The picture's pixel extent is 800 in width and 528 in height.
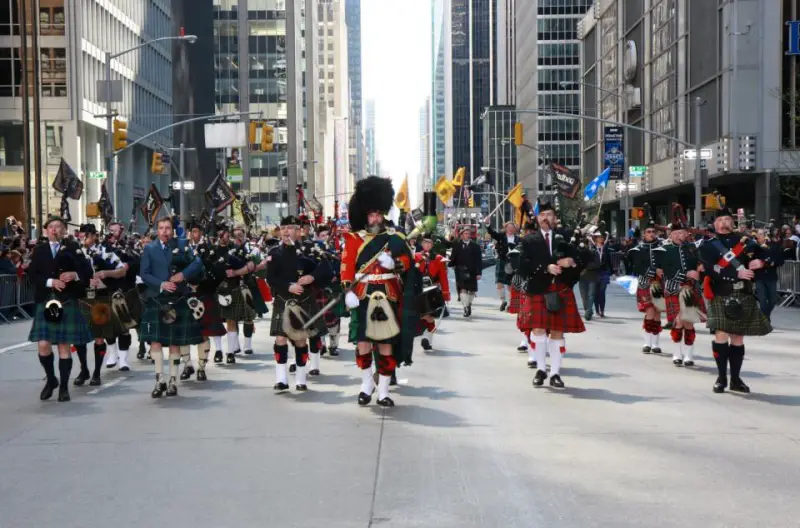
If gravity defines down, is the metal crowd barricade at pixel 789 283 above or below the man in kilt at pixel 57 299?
below

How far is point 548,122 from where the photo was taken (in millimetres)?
125625

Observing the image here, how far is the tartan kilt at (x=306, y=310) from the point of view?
40.2 feet

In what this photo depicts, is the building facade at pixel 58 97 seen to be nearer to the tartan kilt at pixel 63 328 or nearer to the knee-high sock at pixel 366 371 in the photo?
the tartan kilt at pixel 63 328

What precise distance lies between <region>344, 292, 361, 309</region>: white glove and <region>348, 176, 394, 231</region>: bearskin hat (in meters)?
0.82

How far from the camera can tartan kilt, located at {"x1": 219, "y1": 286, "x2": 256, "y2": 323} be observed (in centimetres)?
1580

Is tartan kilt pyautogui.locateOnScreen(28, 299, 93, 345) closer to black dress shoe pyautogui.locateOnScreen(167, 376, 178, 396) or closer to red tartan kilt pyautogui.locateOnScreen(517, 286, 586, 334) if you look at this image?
black dress shoe pyautogui.locateOnScreen(167, 376, 178, 396)

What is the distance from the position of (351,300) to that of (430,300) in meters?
3.33

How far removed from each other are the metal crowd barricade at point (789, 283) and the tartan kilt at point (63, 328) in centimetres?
1941

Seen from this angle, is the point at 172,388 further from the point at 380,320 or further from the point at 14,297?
the point at 14,297

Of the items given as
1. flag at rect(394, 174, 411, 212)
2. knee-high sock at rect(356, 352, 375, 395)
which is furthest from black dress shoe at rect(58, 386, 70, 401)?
flag at rect(394, 174, 411, 212)

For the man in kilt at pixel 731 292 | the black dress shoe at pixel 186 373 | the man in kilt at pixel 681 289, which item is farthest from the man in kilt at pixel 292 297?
the man in kilt at pixel 681 289

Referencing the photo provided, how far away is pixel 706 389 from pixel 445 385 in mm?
2867

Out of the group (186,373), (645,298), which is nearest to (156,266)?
(186,373)

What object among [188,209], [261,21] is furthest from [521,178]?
[188,209]
